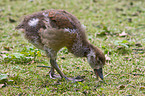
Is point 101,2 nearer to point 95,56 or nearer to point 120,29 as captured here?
point 120,29

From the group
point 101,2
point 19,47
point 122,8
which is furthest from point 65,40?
point 101,2

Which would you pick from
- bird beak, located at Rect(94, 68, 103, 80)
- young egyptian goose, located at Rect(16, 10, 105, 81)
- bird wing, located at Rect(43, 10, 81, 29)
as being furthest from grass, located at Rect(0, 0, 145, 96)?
bird wing, located at Rect(43, 10, 81, 29)

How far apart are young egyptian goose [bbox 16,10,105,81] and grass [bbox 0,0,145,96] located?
1.38ft

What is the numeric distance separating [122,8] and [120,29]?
2867 mm

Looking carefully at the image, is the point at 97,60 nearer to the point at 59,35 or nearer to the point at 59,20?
the point at 59,35

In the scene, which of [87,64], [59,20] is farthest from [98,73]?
[59,20]

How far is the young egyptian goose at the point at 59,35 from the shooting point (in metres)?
4.52

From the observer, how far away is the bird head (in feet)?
15.5

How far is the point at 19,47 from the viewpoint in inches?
261

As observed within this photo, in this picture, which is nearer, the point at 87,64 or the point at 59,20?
the point at 59,20

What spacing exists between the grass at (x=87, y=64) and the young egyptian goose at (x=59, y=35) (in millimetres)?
420

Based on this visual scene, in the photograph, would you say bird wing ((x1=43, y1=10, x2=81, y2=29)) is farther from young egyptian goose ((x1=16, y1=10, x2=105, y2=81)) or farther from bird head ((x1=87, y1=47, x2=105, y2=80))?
bird head ((x1=87, y1=47, x2=105, y2=80))

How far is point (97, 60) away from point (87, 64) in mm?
927

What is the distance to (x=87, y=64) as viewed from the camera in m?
5.62
